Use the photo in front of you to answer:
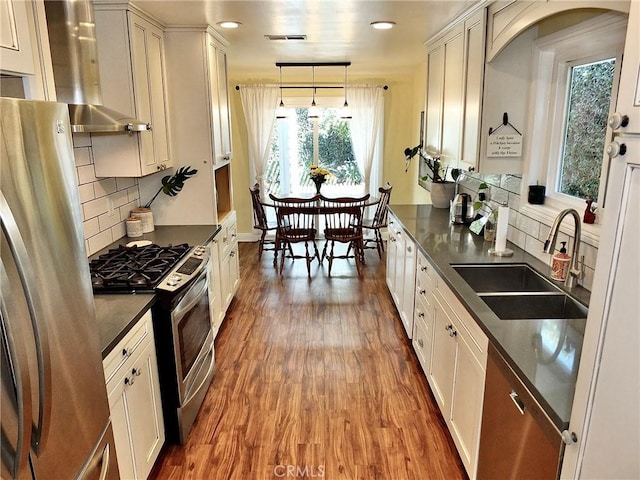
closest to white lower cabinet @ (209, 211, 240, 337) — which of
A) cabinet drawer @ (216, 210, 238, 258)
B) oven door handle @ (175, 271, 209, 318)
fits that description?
cabinet drawer @ (216, 210, 238, 258)

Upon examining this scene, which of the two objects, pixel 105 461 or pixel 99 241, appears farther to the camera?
pixel 99 241

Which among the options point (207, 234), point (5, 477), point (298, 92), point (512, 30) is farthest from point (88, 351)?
point (298, 92)

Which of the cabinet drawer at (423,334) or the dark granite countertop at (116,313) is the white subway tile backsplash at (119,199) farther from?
the cabinet drawer at (423,334)

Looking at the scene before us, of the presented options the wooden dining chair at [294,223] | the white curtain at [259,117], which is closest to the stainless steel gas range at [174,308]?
the wooden dining chair at [294,223]

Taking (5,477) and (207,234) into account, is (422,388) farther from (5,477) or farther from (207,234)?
(5,477)

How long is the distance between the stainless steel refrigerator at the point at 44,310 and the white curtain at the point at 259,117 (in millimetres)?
4985

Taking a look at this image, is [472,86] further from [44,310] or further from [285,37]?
[44,310]

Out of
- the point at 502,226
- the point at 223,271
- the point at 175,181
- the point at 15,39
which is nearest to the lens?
the point at 15,39

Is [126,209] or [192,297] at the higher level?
[126,209]

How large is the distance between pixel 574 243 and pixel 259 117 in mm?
4840

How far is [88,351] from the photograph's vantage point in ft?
4.41

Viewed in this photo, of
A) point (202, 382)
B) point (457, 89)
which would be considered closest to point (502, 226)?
point (457, 89)

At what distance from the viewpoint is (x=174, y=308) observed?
2.19 m

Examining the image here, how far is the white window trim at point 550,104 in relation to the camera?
7.19 ft
